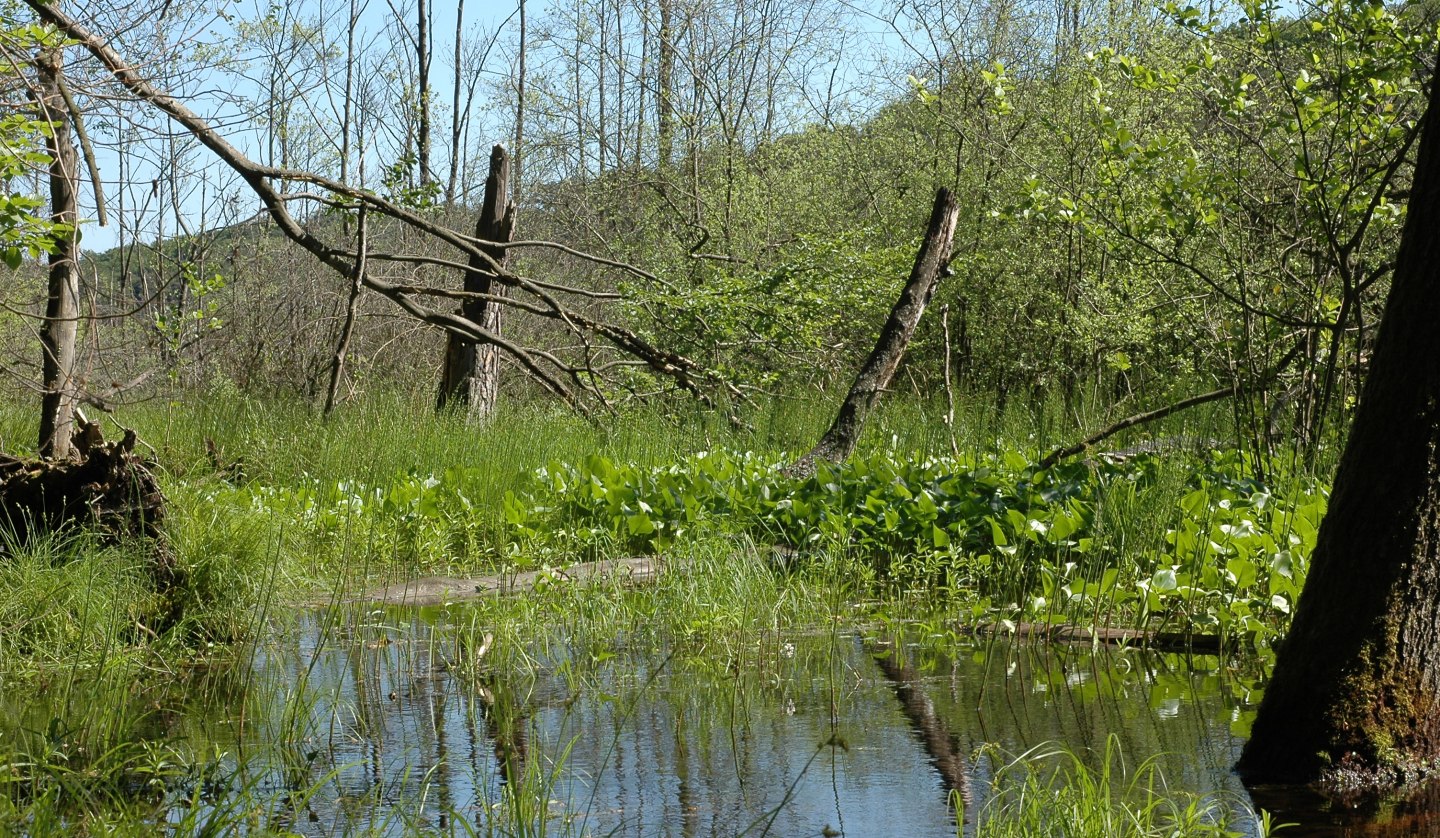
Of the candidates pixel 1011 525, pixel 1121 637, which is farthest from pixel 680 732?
pixel 1011 525

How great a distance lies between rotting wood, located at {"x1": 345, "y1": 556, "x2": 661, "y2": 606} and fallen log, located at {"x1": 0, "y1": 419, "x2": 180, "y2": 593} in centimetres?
101

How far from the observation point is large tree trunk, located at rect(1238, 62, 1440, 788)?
2.92m

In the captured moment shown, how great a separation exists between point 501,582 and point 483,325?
5792mm

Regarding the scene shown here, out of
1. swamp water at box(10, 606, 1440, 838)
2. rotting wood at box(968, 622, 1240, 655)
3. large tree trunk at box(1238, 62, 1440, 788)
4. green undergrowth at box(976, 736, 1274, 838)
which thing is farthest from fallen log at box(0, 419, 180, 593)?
large tree trunk at box(1238, 62, 1440, 788)

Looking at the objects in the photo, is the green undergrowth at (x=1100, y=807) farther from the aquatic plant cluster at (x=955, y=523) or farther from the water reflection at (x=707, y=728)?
the aquatic plant cluster at (x=955, y=523)

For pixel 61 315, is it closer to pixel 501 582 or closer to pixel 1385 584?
pixel 501 582

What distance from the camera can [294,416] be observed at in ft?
30.3

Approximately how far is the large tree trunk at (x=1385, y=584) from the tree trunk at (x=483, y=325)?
29.8 feet

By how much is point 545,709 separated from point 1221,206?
15.8 feet

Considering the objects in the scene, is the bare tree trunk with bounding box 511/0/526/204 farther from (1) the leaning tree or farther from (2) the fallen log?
(2) the fallen log

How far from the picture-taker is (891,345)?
9.20 meters

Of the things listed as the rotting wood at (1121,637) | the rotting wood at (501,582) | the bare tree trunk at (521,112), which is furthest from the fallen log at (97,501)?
the bare tree trunk at (521,112)

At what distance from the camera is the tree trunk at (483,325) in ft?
38.2

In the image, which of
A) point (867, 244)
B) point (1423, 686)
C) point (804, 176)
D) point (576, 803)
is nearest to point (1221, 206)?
point (1423, 686)
